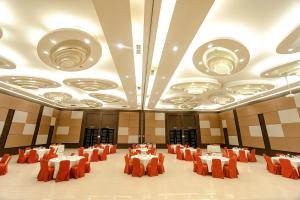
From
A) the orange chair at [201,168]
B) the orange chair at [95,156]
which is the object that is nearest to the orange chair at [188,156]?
the orange chair at [201,168]

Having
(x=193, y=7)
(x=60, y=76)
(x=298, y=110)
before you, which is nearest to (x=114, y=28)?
(x=193, y=7)

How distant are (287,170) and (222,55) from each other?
5760mm

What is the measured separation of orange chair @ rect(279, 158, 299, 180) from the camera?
6.11m

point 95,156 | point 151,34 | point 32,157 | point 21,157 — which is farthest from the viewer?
point 95,156

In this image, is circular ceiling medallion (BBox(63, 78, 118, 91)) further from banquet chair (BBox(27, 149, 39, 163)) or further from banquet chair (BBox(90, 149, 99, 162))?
banquet chair (BBox(27, 149, 39, 163))

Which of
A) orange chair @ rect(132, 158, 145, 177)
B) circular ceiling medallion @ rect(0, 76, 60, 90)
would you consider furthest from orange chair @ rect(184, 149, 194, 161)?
circular ceiling medallion @ rect(0, 76, 60, 90)

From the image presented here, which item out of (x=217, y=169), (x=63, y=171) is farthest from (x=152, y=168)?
(x=63, y=171)

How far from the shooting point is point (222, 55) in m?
4.84

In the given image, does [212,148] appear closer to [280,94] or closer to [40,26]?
[280,94]

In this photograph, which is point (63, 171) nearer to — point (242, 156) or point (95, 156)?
point (95, 156)

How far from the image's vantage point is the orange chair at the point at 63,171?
5582mm

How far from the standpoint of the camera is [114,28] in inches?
146

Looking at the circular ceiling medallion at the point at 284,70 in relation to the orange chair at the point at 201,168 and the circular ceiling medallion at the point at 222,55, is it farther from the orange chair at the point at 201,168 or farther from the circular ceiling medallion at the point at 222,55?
the orange chair at the point at 201,168

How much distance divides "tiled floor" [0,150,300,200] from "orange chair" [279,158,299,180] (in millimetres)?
293
